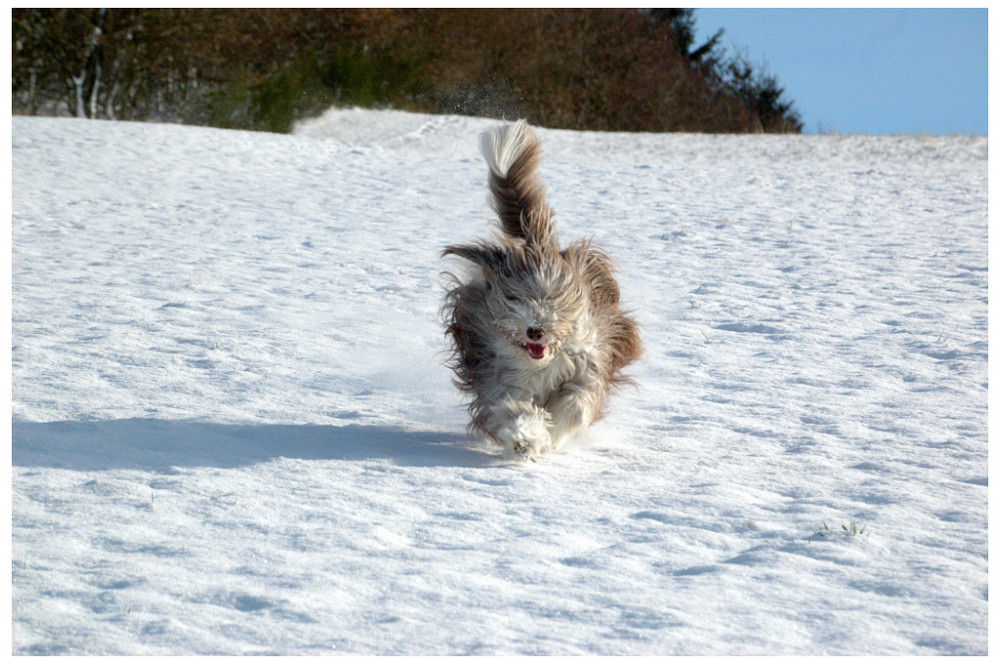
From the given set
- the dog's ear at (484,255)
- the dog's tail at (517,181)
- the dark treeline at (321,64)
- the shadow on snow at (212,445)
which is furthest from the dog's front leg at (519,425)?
the dark treeline at (321,64)


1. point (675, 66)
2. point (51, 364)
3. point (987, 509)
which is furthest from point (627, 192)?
point (675, 66)

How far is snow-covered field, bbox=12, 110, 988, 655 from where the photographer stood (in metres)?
3.19

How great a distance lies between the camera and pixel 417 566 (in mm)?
3568

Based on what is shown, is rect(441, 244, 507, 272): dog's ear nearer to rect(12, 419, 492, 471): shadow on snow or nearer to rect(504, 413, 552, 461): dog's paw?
rect(504, 413, 552, 461): dog's paw

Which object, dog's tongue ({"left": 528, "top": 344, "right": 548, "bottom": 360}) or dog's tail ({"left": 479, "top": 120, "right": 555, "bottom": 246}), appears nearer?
dog's tongue ({"left": 528, "top": 344, "right": 548, "bottom": 360})

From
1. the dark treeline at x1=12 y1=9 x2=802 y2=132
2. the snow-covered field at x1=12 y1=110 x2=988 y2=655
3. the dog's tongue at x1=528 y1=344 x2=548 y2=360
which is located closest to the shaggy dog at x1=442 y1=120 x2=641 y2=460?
the dog's tongue at x1=528 y1=344 x2=548 y2=360

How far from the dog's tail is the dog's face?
1.31 feet

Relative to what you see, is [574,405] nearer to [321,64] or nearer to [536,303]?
[536,303]

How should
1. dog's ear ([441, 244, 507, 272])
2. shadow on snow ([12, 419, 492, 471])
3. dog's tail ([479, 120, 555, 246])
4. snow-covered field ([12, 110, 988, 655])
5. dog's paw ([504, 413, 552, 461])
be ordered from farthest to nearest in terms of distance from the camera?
dog's tail ([479, 120, 555, 246])
dog's ear ([441, 244, 507, 272])
dog's paw ([504, 413, 552, 461])
shadow on snow ([12, 419, 492, 471])
snow-covered field ([12, 110, 988, 655])

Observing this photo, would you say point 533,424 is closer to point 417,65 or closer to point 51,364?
point 51,364

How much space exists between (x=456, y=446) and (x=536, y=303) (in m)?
0.94

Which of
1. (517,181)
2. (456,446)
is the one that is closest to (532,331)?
(456,446)

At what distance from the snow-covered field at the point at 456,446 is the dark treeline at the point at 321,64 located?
32.5 ft

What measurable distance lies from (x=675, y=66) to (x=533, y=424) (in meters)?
31.8
